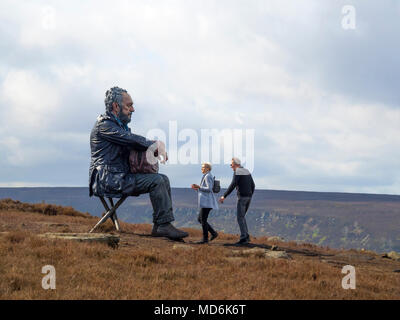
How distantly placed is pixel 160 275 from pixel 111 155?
15.9ft

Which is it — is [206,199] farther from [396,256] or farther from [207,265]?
[396,256]

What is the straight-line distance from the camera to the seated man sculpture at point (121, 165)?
429 inches

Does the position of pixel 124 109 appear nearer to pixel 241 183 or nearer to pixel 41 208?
pixel 241 183

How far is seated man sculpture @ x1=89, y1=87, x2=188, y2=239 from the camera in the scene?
429 inches

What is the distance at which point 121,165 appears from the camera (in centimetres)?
1124

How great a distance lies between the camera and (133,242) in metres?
10.4

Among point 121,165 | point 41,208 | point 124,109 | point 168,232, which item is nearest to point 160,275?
point 168,232

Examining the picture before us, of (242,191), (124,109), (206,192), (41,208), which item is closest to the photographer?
(124,109)

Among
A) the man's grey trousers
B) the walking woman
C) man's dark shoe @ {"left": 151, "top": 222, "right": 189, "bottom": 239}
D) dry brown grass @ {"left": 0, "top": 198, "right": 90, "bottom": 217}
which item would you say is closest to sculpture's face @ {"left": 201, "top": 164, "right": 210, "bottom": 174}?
the walking woman

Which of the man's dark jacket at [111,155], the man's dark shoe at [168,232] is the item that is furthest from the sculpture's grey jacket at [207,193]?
the man's dark jacket at [111,155]

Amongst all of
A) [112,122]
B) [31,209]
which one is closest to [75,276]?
[112,122]

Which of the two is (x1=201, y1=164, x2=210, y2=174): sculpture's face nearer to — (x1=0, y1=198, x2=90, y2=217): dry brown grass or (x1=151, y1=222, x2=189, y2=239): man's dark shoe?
(x1=151, y1=222, x2=189, y2=239): man's dark shoe

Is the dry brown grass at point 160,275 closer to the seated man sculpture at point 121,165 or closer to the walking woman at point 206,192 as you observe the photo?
the seated man sculpture at point 121,165

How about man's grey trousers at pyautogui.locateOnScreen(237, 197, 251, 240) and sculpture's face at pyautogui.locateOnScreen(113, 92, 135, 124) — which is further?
man's grey trousers at pyautogui.locateOnScreen(237, 197, 251, 240)
